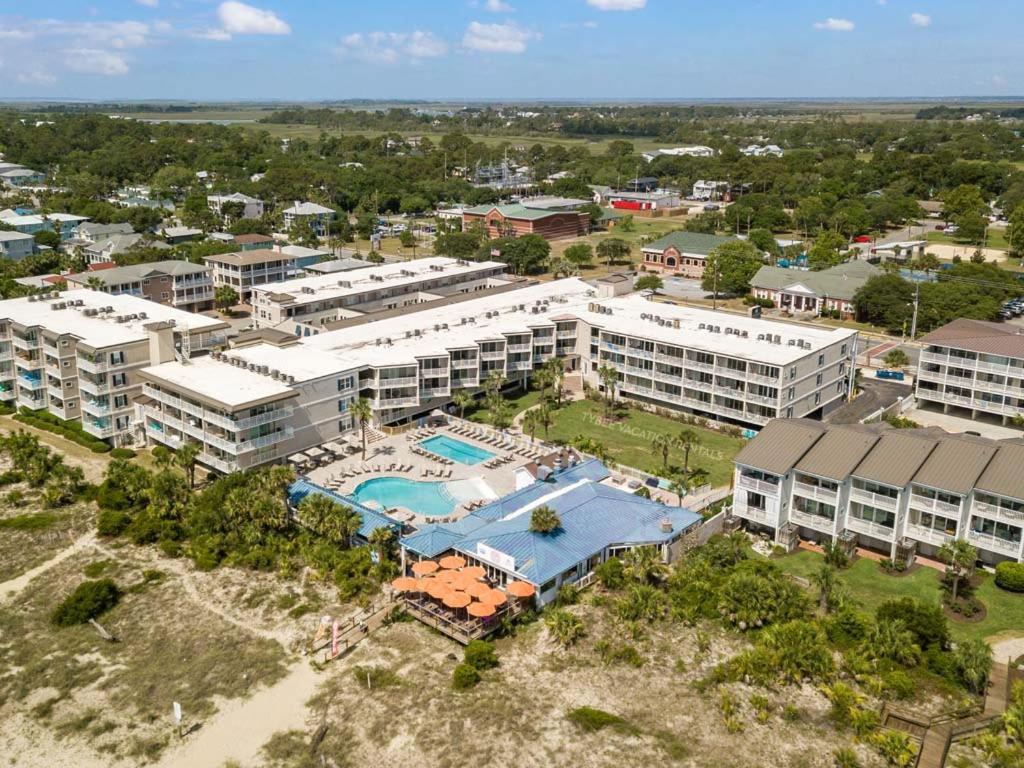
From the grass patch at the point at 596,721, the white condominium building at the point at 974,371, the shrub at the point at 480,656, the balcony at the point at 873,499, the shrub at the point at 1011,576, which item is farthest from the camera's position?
the white condominium building at the point at 974,371

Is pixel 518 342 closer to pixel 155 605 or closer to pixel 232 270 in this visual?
pixel 155 605

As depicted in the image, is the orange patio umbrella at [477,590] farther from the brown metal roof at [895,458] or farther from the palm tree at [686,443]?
the brown metal roof at [895,458]

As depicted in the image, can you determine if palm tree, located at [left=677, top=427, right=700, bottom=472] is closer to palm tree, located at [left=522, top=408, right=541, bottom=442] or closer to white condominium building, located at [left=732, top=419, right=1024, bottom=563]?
white condominium building, located at [left=732, top=419, right=1024, bottom=563]

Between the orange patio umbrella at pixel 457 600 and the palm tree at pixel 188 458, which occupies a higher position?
the palm tree at pixel 188 458

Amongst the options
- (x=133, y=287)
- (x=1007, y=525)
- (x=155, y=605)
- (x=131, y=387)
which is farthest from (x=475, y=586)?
(x=133, y=287)

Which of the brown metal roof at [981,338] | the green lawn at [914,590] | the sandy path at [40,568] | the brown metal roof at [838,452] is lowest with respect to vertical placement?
the sandy path at [40,568]

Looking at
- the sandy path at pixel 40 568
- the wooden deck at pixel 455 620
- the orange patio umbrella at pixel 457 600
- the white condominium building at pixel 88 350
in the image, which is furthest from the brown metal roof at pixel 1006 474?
the white condominium building at pixel 88 350

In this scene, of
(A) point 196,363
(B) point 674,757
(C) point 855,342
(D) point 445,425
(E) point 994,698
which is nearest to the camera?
(B) point 674,757

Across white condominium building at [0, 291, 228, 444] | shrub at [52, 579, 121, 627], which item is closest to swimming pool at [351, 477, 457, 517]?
shrub at [52, 579, 121, 627]
